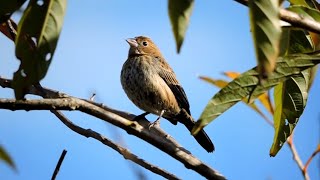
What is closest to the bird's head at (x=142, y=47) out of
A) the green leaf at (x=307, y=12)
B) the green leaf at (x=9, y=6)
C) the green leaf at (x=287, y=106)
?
the green leaf at (x=287, y=106)

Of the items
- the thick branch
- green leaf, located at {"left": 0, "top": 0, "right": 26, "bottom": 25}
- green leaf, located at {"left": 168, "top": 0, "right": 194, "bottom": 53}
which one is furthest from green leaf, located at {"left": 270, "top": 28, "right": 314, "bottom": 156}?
green leaf, located at {"left": 0, "top": 0, "right": 26, "bottom": 25}

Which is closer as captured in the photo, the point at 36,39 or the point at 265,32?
the point at 265,32

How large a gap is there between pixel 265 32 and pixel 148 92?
→ 574 centimetres

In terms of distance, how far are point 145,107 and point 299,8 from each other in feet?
16.9

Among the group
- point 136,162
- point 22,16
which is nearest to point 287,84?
point 136,162

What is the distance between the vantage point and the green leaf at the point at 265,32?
1.38 metres

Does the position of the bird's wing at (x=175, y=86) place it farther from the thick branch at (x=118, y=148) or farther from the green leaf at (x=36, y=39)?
the green leaf at (x=36, y=39)

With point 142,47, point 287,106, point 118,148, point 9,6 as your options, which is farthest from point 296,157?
point 142,47

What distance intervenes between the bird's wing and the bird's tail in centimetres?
14

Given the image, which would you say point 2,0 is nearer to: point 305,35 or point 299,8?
point 299,8

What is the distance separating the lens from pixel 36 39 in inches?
72.6

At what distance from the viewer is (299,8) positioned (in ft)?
6.84

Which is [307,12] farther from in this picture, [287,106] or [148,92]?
[148,92]

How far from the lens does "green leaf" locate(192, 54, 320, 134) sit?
72.5 inches
